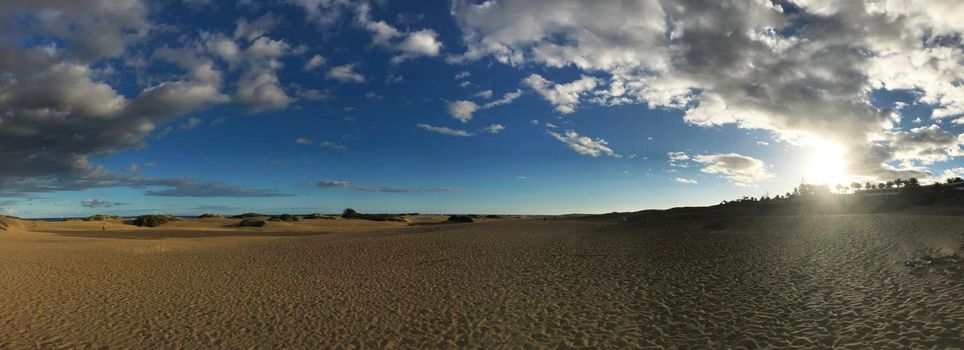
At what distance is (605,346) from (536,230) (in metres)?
28.3

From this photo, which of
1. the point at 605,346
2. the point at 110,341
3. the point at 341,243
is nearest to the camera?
the point at 605,346

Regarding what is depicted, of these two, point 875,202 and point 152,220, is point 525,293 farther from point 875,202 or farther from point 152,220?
point 152,220

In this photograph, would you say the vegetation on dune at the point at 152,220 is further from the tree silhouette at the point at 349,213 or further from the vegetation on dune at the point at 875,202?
the vegetation on dune at the point at 875,202

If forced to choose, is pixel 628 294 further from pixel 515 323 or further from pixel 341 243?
pixel 341 243

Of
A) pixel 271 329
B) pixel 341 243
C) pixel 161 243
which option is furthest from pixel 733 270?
pixel 161 243

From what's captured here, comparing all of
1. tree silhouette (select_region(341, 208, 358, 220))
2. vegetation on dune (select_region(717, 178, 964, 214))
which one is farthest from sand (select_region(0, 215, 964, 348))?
tree silhouette (select_region(341, 208, 358, 220))

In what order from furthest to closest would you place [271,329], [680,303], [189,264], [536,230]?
[536,230] → [189,264] → [680,303] → [271,329]

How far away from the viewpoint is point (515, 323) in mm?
14602

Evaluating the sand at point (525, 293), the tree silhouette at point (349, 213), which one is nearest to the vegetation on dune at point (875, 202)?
the sand at point (525, 293)

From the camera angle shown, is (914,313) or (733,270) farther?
(733,270)

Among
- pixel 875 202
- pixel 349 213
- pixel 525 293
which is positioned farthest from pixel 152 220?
pixel 875 202

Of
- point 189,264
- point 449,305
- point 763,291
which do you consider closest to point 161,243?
point 189,264

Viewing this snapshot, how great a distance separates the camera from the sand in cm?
1334

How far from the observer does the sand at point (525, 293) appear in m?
13.3
